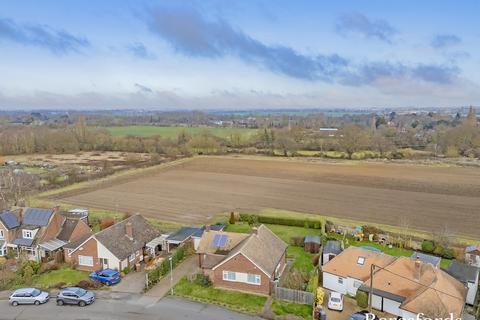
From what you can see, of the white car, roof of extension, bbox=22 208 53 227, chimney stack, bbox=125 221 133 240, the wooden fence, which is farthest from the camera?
roof of extension, bbox=22 208 53 227

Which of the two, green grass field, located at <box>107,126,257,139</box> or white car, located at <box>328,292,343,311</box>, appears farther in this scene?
green grass field, located at <box>107,126,257,139</box>

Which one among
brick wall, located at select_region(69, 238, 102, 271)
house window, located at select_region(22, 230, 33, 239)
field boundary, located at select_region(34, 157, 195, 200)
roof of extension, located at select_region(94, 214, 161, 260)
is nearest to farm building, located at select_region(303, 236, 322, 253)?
roof of extension, located at select_region(94, 214, 161, 260)

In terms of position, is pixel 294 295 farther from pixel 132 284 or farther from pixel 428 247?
pixel 428 247

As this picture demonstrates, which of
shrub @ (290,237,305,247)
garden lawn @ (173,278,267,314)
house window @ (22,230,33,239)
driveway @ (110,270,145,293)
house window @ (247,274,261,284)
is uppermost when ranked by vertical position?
house window @ (22,230,33,239)

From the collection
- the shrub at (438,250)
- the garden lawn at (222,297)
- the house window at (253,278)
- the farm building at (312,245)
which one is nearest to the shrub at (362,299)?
the garden lawn at (222,297)

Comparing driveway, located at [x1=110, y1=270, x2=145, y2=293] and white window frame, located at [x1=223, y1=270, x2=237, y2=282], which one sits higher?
white window frame, located at [x1=223, y1=270, x2=237, y2=282]

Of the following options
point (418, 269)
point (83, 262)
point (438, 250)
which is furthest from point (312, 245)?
point (83, 262)

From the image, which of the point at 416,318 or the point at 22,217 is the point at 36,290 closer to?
the point at 22,217

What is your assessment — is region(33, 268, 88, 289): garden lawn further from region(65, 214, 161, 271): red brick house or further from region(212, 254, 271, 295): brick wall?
region(212, 254, 271, 295): brick wall

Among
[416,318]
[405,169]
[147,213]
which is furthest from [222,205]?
[405,169]
